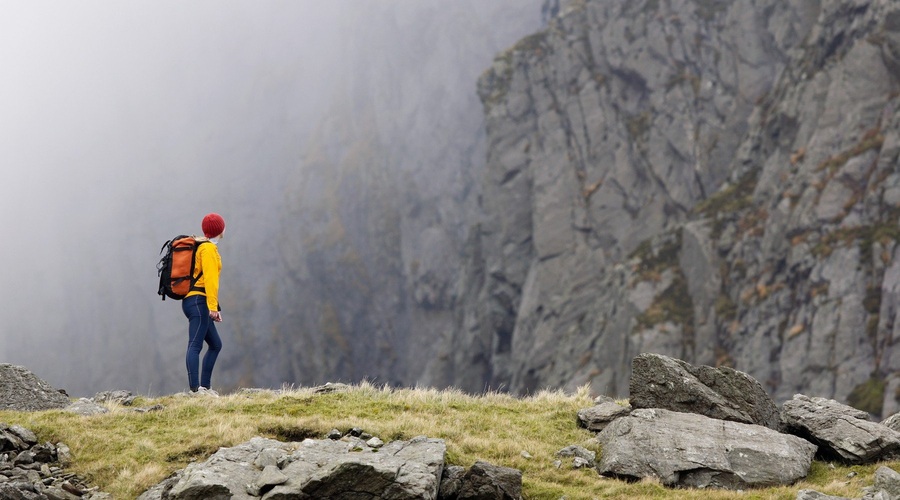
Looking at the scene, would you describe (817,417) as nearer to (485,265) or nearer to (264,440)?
(264,440)

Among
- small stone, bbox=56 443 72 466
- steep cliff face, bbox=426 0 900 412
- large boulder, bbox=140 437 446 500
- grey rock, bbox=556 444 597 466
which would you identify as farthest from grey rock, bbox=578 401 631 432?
steep cliff face, bbox=426 0 900 412

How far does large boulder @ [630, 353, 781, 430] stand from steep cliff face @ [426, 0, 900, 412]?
59.6m

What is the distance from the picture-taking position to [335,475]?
1121 centimetres

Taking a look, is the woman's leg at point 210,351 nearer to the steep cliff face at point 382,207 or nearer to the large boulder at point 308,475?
the large boulder at point 308,475

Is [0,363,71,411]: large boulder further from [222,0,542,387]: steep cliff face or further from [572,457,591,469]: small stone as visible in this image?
[222,0,542,387]: steep cliff face

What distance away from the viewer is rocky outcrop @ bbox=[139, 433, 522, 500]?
36.7 ft

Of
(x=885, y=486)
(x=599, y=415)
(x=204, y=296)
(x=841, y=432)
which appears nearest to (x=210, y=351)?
(x=204, y=296)

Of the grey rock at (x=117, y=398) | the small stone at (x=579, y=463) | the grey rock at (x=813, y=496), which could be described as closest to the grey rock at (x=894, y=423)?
the grey rock at (x=813, y=496)

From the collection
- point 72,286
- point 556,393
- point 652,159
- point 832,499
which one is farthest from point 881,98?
point 72,286

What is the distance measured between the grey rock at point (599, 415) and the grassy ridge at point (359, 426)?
0.22 meters

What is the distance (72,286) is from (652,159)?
367 feet

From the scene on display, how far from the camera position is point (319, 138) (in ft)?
555

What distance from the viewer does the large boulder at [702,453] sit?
515 inches

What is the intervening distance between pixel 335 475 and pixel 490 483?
7.16 ft
